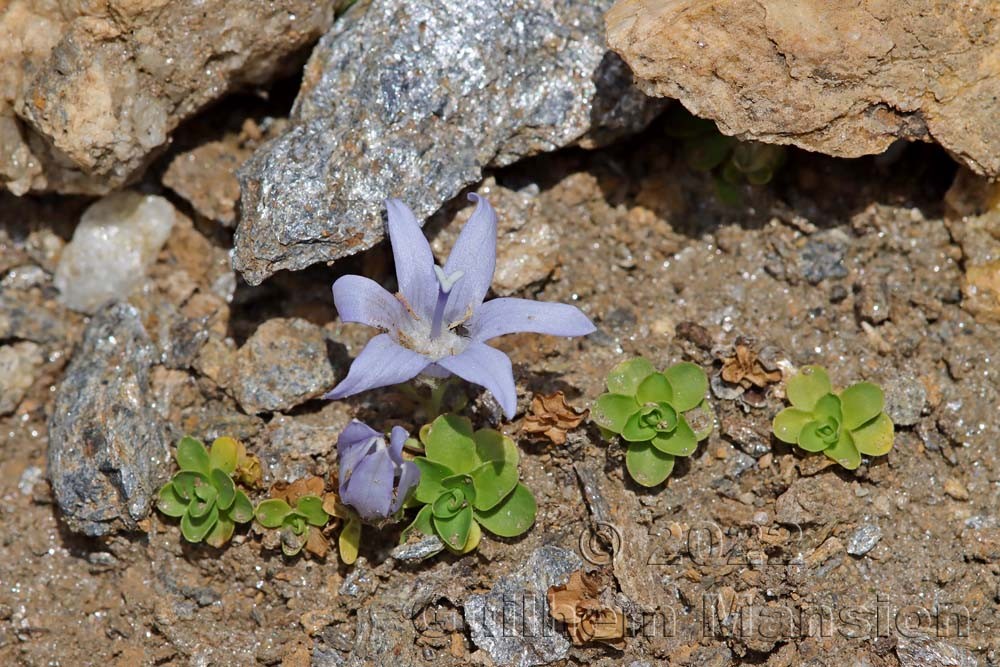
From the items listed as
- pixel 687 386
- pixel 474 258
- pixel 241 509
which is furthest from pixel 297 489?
pixel 687 386

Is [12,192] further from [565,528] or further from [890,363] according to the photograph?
[890,363]

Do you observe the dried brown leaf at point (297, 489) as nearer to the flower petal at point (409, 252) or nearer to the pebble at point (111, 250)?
the flower petal at point (409, 252)

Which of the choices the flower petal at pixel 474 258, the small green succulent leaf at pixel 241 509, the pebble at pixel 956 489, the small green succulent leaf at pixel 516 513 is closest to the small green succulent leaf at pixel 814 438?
the pebble at pixel 956 489

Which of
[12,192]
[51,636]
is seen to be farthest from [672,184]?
[51,636]

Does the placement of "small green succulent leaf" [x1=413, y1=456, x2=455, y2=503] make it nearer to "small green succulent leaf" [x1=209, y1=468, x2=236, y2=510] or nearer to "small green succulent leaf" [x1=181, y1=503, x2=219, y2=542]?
"small green succulent leaf" [x1=209, y1=468, x2=236, y2=510]

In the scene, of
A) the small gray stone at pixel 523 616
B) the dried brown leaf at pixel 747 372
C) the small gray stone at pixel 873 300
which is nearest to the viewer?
the small gray stone at pixel 523 616

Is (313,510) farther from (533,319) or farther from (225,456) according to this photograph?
(533,319)

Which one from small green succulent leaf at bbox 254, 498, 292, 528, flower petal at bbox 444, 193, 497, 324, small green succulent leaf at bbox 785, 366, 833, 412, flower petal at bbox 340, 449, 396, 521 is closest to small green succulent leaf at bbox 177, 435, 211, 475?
small green succulent leaf at bbox 254, 498, 292, 528
